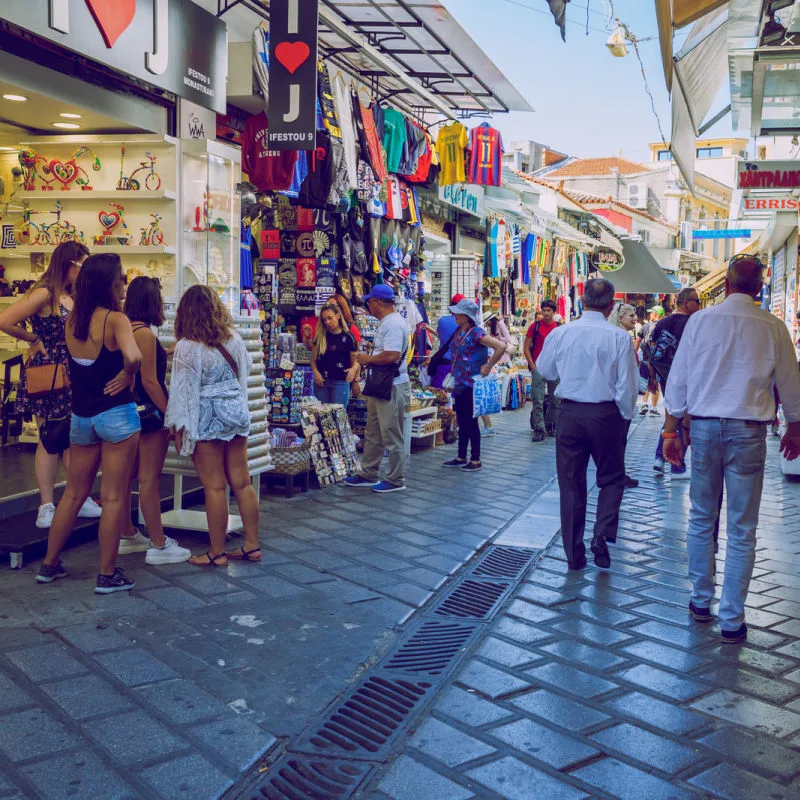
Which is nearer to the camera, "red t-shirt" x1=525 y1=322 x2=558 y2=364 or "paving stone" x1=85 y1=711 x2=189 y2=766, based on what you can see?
"paving stone" x1=85 y1=711 x2=189 y2=766

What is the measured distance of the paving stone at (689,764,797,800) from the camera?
2920 mm

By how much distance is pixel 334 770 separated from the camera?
3.06m

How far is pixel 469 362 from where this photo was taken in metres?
9.34

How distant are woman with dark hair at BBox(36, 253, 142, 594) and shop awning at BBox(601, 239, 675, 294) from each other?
72.2 ft

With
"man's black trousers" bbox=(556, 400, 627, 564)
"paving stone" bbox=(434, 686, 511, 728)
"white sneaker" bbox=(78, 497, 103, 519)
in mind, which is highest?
"man's black trousers" bbox=(556, 400, 627, 564)

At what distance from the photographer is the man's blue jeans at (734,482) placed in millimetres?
4387

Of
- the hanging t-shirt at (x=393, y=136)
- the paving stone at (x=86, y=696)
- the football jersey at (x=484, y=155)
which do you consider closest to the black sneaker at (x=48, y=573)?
the paving stone at (x=86, y=696)

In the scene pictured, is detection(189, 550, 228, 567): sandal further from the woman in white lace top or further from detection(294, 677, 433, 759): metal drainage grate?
detection(294, 677, 433, 759): metal drainage grate

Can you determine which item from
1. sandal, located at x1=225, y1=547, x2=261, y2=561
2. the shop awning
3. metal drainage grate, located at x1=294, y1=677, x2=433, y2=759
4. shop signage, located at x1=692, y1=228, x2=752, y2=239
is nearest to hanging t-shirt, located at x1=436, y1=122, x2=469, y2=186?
sandal, located at x1=225, y1=547, x2=261, y2=561

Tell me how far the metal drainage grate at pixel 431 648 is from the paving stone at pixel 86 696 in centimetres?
117

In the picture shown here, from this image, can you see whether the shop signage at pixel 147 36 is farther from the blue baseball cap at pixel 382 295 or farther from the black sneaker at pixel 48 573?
the black sneaker at pixel 48 573

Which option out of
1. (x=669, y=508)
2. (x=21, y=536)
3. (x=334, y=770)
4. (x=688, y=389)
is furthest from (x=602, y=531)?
(x=21, y=536)

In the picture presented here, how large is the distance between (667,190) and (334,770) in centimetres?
5421

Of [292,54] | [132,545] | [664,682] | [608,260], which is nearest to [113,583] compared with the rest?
[132,545]
